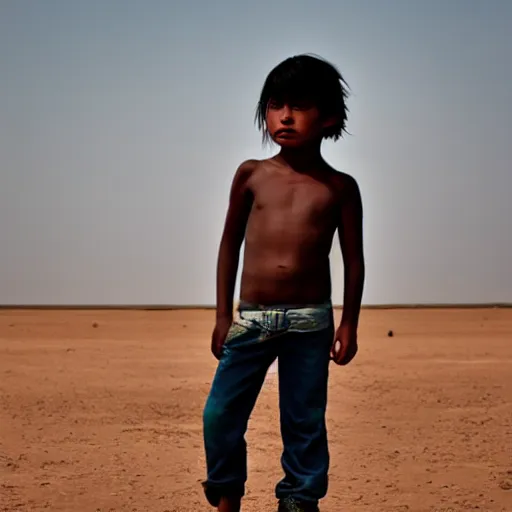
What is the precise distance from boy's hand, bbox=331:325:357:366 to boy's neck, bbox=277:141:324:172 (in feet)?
2.10

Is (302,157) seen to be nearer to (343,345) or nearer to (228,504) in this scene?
(343,345)

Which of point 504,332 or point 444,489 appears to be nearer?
point 444,489

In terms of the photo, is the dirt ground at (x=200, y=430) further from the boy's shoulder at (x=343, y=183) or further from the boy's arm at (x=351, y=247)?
the boy's shoulder at (x=343, y=183)

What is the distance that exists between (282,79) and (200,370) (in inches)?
326

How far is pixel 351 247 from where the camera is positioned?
379cm

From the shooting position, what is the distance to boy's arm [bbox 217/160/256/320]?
3818mm

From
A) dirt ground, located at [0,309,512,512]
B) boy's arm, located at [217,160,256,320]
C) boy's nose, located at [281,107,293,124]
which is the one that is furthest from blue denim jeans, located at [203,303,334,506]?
dirt ground, located at [0,309,512,512]

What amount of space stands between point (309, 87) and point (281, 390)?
1174 millimetres

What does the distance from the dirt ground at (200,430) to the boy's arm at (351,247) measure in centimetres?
178

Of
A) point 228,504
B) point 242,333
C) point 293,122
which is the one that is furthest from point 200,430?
point 293,122

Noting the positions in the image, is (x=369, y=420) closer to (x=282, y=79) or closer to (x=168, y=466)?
(x=168, y=466)

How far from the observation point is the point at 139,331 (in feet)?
61.6

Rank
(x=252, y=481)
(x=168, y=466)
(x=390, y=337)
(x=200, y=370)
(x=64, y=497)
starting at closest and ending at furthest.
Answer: (x=64, y=497) → (x=252, y=481) → (x=168, y=466) → (x=200, y=370) → (x=390, y=337)

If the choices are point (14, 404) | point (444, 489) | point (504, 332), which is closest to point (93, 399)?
point (14, 404)
